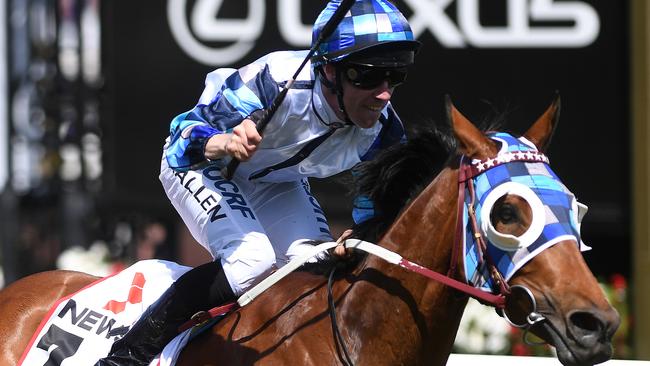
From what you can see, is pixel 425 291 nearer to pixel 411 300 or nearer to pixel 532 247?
pixel 411 300

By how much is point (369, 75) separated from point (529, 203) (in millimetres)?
645

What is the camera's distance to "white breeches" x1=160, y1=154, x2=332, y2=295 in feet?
10.6

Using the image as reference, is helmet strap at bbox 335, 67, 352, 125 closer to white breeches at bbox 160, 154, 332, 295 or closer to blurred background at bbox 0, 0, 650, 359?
white breeches at bbox 160, 154, 332, 295

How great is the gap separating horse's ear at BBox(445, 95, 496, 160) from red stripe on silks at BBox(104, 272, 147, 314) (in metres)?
1.20

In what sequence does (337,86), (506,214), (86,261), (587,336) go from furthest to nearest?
(86,261) < (337,86) < (506,214) < (587,336)

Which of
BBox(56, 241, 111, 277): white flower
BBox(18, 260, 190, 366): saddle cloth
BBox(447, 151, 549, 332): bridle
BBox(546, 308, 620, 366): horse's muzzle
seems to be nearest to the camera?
BBox(546, 308, 620, 366): horse's muzzle

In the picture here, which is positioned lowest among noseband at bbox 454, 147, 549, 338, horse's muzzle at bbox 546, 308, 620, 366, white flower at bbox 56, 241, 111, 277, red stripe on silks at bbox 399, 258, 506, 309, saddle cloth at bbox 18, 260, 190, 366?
white flower at bbox 56, 241, 111, 277

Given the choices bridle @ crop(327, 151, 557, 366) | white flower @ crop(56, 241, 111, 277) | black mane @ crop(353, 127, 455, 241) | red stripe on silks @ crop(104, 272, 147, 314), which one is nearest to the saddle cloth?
red stripe on silks @ crop(104, 272, 147, 314)

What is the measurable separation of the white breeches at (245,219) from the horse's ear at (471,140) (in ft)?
2.28

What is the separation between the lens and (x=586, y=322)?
266cm

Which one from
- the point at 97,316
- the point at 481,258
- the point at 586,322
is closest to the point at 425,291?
the point at 481,258

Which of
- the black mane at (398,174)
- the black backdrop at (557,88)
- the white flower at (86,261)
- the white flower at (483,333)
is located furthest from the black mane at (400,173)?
the white flower at (86,261)

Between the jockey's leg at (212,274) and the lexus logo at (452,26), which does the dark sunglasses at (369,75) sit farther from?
the lexus logo at (452,26)

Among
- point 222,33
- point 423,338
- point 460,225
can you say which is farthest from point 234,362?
point 222,33
